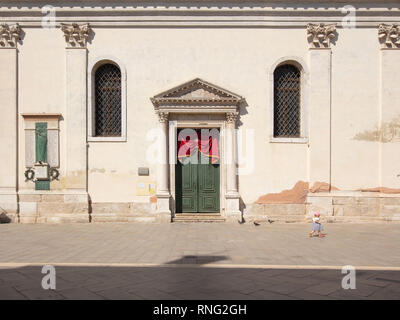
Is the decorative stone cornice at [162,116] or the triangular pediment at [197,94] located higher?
the triangular pediment at [197,94]

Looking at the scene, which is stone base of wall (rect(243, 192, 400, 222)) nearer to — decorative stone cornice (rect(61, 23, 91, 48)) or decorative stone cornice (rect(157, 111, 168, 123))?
decorative stone cornice (rect(157, 111, 168, 123))

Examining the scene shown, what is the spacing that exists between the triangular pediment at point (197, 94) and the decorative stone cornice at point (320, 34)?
394cm

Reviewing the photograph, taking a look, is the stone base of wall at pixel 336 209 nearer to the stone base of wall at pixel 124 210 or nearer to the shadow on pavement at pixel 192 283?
the stone base of wall at pixel 124 210

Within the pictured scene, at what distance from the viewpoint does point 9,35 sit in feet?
39.0

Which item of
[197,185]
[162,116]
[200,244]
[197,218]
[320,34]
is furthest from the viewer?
[197,185]

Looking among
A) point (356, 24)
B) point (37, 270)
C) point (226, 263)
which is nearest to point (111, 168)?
point (37, 270)

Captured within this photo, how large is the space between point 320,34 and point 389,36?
2.89m

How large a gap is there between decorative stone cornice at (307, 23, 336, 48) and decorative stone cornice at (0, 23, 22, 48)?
1204cm

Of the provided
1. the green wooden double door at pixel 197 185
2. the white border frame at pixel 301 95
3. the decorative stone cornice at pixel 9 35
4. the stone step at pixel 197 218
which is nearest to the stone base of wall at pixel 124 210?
the stone step at pixel 197 218

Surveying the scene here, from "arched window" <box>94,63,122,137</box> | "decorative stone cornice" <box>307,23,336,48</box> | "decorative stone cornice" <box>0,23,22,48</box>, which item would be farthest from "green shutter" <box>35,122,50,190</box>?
"decorative stone cornice" <box>307,23,336,48</box>

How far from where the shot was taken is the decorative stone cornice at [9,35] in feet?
38.9

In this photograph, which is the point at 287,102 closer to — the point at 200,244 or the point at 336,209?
the point at 336,209

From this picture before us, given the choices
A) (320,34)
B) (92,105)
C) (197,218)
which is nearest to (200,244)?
(197,218)
